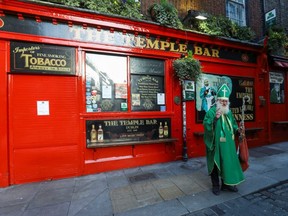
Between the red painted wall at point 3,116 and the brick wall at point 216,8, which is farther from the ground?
the brick wall at point 216,8

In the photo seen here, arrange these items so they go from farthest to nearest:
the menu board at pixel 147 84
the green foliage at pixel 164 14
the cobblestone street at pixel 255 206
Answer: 1. the green foliage at pixel 164 14
2. the menu board at pixel 147 84
3. the cobblestone street at pixel 255 206

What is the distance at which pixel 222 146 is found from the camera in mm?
3518

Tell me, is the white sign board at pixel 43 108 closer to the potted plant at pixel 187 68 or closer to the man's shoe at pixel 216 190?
the potted plant at pixel 187 68

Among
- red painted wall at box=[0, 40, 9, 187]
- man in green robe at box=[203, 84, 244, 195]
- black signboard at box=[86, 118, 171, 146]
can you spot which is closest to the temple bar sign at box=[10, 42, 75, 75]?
red painted wall at box=[0, 40, 9, 187]

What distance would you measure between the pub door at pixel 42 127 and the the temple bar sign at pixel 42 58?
179 millimetres

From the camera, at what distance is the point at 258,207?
319cm

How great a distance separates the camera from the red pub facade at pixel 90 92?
4.40 meters

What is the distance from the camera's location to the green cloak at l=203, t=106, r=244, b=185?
11.4 feet

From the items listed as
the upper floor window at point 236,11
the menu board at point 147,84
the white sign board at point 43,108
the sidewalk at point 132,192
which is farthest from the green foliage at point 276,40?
the white sign board at point 43,108

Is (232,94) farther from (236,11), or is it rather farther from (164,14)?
(236,11)

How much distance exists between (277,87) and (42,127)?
30.8ft

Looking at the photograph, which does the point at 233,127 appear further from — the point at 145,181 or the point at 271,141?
the point at 271,141

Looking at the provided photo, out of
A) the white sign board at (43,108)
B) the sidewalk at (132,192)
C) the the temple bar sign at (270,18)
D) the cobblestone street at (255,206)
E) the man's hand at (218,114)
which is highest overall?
the the temple bar sign at (270,18)

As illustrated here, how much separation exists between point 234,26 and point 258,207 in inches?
249
